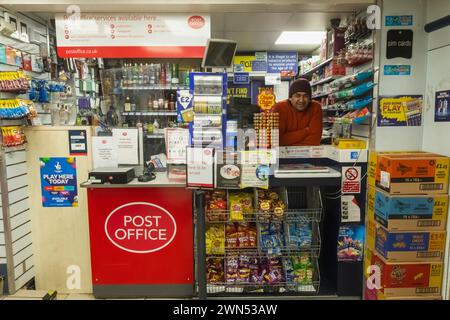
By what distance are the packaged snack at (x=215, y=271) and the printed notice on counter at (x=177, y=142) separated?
97 centimetres

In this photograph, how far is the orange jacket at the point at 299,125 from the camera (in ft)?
12.1

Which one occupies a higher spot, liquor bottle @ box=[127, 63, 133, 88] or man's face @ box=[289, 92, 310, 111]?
liquor bottle @ box=[127, 63, 133, 88]

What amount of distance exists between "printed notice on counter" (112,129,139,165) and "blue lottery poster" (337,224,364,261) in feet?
6.62

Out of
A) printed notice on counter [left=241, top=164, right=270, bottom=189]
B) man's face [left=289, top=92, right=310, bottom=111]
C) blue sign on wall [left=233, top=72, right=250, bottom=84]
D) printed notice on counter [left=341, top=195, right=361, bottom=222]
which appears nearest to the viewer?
printed notice on counter [left=241, top=164, right=270, bottom=189]

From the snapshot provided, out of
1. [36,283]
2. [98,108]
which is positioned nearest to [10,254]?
[36,283]

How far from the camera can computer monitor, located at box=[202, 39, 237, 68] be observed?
2.79 meters

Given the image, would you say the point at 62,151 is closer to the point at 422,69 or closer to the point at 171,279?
the point at 171,279

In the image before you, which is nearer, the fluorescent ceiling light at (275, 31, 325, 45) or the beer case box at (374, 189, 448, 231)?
the beer case box at (374, 189, 448, 231)

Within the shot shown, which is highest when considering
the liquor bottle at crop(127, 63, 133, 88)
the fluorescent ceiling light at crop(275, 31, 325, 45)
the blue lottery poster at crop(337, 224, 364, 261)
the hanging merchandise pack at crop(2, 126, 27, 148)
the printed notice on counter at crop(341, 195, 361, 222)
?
the fluorescent ceiling light at crop(275, 31, 325, 45)

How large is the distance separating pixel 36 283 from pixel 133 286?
100 centimetres

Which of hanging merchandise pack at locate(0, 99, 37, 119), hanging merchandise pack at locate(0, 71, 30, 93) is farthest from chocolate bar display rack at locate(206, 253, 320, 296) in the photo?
hanging merchandise pack at locate(0, 71, 30, 93)

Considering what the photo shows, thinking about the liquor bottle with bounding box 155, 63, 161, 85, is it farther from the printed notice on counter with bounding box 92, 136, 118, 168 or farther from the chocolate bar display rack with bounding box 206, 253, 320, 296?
the chocolate bar display rack with bounding box 206, 253, 320, 296

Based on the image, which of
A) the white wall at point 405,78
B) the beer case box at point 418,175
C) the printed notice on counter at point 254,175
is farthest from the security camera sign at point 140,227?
the white wall at point 405,78

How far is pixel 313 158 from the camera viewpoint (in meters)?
3.33
